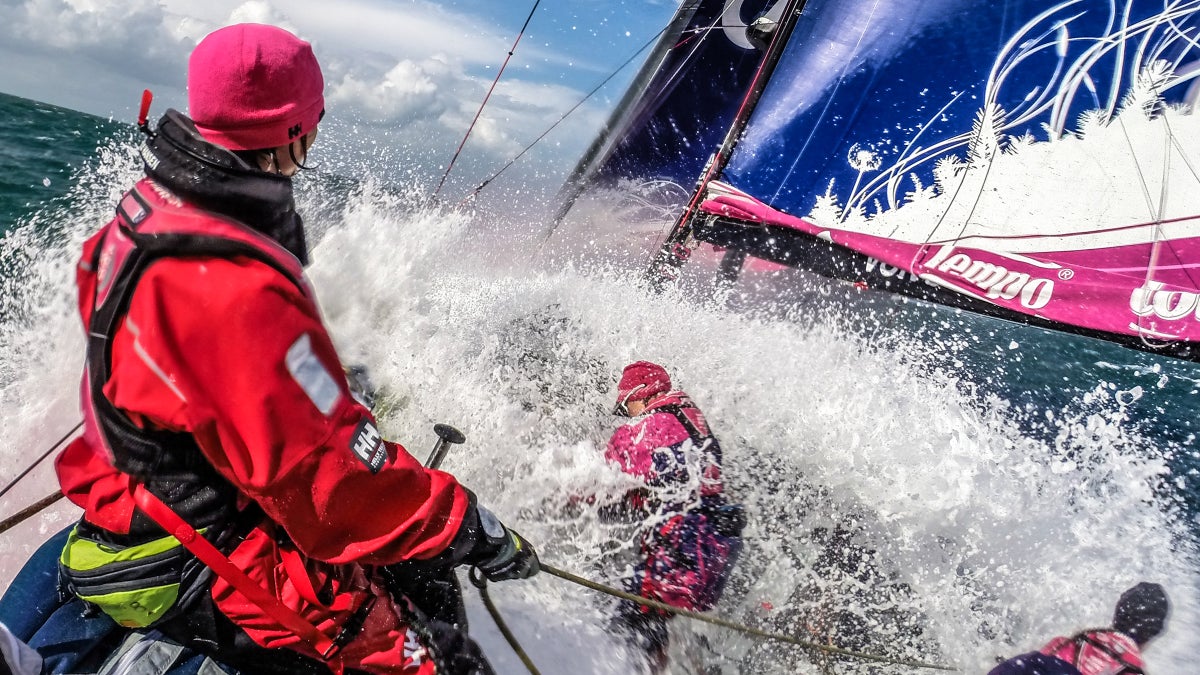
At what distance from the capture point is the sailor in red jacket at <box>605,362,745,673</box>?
2916 mm

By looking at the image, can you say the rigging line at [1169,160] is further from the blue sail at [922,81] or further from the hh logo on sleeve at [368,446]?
the hh logo on sleeve at [368,446]

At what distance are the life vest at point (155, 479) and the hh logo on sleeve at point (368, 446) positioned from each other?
250 millimetres

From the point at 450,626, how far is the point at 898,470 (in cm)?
408

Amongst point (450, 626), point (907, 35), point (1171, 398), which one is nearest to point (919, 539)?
point (907, 35)

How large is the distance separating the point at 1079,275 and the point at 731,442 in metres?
2.32

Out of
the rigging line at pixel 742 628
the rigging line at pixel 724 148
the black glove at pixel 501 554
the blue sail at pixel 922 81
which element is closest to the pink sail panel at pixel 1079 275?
the blue sail at pixel 922 81

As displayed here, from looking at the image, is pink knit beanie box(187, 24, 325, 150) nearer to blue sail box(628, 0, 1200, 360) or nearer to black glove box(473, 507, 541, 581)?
black glove box(473, 507, 541, 581)

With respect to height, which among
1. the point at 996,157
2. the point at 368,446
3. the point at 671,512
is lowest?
the point at 671,512

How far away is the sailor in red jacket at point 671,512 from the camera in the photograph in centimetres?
292

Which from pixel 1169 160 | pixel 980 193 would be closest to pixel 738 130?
pixel 980 193

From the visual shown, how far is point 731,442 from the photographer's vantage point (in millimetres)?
4723

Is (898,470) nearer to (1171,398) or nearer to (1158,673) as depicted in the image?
(1158,673)

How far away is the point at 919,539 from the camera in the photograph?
14.2ft

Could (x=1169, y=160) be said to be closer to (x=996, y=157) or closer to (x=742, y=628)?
(x=996, y=157)
